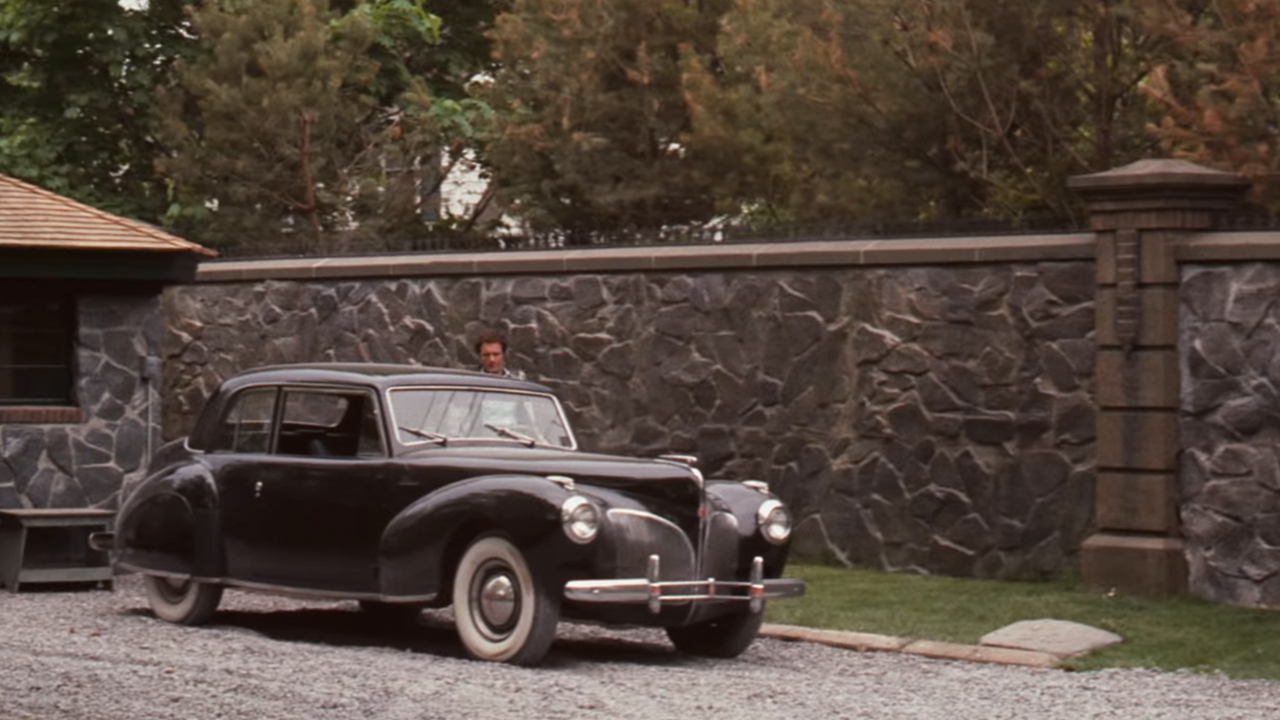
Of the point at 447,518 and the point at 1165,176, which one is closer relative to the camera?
the point at 447,518

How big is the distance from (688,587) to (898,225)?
18.5 feet

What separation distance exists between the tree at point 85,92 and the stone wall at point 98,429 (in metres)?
11.2

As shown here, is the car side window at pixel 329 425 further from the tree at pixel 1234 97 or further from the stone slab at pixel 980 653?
the tree at pixel 1234 97

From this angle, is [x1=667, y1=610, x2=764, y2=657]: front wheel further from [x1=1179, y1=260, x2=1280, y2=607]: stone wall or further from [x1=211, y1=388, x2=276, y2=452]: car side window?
[x1=1179, y1=260, x2=1280, y2=607]: stone wall

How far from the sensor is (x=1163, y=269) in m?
16.1

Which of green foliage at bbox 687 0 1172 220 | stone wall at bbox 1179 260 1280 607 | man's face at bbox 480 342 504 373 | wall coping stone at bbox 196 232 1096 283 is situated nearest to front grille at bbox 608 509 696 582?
man's face at bbox 480 342 504 373

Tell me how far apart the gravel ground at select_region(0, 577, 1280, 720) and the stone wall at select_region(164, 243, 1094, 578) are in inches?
117

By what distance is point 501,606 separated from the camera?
13297 millimetres

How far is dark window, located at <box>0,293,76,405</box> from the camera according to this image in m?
19.3

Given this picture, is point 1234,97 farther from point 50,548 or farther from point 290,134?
point 290,134

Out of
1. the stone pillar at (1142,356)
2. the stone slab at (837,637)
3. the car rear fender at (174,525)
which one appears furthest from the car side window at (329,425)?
the stone pillar at (1142,356)

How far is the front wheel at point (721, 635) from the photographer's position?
45.9 ft

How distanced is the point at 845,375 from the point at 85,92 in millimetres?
15897

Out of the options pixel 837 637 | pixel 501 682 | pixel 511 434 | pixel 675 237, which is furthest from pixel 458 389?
pixel 675 237
